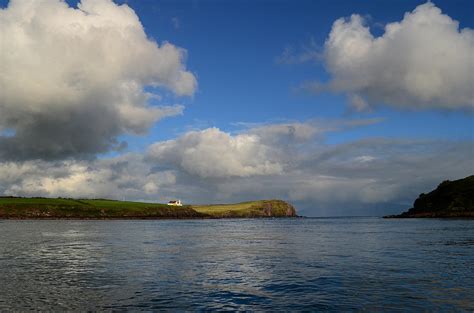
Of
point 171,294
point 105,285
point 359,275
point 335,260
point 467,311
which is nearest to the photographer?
point 467,311

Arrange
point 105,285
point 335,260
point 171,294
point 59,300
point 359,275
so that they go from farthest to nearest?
point 335,260 < point 359,275 < point 105,285 < point 171,294 < point 59,300

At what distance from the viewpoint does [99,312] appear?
22297 millimetres

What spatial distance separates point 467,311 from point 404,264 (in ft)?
64.8

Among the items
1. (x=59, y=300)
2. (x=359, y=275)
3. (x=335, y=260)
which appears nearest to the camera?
(x=59, y=300)

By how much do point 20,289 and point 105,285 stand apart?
221 inches

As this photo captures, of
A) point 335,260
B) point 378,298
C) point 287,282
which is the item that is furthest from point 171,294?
point 335,260

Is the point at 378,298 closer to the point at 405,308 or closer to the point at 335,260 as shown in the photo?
the point at 405,308

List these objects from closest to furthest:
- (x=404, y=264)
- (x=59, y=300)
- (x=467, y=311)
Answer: (x=467, y=311)
(x=59, y=300)
(x=404, y=264)

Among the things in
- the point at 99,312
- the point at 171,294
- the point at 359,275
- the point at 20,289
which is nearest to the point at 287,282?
the point at 359,275

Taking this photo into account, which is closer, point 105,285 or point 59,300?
point 59,300

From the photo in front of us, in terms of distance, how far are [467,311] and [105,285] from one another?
23719mm

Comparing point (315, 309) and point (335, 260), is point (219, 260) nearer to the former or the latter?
point (335, 260)

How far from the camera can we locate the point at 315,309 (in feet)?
76.3

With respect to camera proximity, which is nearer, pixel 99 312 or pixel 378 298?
pixel 99 312
